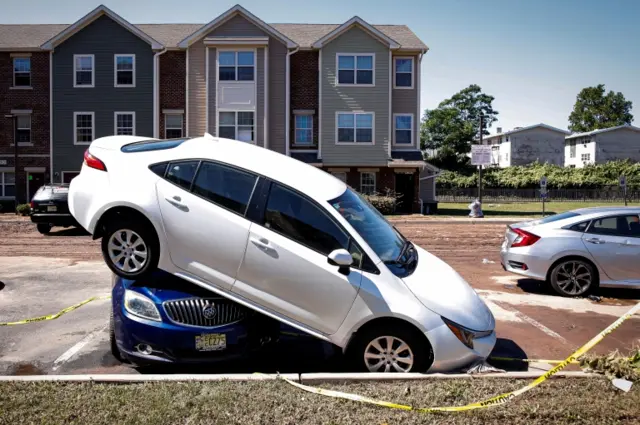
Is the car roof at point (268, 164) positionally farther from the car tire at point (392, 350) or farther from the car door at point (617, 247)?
the car door at point (617, 247)

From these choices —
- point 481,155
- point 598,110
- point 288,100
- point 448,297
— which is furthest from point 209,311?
point 598,110

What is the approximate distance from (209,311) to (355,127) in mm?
28562

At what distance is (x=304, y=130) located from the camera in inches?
→ 1331

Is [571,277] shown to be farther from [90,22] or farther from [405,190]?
[90,22]

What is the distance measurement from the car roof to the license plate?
1598 millimetres

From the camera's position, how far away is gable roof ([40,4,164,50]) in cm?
3225

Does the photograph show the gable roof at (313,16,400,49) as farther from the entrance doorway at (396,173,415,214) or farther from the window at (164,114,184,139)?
the window at (164,114,184,139)

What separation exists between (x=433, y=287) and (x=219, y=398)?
221 centimetres

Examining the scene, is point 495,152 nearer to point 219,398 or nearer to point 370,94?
point 370,94

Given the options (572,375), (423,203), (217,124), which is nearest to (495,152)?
(423,203)

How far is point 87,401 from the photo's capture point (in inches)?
187

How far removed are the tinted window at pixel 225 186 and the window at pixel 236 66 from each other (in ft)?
90.1

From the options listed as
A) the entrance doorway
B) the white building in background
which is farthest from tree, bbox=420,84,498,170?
the entrance doorway

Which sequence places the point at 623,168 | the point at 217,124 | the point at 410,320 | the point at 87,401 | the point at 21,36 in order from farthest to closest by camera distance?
the point at 623,168 → the point at 21,36 → the point at 217,124 → the point at 410,320 → the point at 87,401
